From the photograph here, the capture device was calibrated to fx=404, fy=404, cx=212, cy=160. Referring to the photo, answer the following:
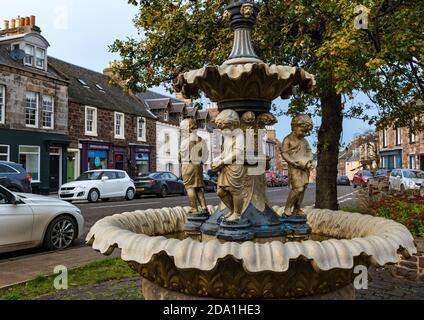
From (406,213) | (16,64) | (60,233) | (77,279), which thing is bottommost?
(77,279)

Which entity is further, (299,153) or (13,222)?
(13,222)

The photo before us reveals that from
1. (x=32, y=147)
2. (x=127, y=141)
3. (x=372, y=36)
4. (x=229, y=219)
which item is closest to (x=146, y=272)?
(x=229, y=219)

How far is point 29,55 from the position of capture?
25.8 m

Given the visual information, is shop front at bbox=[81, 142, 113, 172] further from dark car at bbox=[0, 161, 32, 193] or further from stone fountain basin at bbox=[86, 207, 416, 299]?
stone fountain basin at bbox=[86, 207, 416, 299]

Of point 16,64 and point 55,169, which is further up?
point 16,64

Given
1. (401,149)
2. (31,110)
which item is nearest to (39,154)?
(31,110)

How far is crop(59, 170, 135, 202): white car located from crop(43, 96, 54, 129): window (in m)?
6.87

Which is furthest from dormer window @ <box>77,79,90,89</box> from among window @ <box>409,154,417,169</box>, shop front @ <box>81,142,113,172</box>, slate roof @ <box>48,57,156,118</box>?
window @ <box>409,154,417,169</box>

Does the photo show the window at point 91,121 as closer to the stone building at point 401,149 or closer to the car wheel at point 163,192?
the car wheel at point 163,192

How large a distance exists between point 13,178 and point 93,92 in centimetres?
1679

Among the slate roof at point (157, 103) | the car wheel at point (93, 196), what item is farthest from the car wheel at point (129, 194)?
the slate roof at point (157, 103)

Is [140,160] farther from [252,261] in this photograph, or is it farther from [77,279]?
[252,261]
